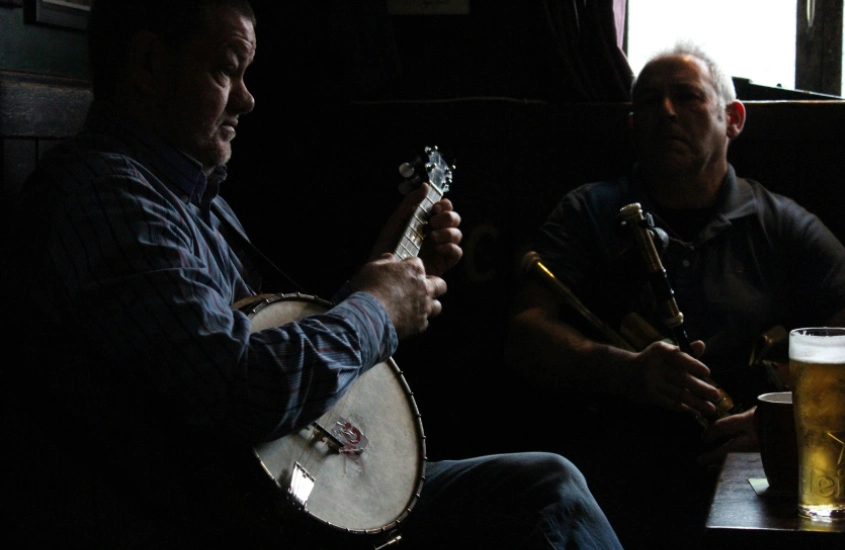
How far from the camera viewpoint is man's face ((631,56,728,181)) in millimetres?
2475

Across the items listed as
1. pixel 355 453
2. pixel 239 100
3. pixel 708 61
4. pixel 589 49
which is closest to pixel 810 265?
pixel 708 61

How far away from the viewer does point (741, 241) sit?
246 cm

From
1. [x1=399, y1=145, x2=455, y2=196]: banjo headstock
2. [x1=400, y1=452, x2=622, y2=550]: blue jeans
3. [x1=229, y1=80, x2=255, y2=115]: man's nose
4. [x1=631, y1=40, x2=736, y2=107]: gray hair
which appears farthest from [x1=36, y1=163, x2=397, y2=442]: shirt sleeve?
[x1=631, y1=40, x2=736, y2=107]: gray hair

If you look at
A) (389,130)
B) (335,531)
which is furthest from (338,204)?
(335,531)

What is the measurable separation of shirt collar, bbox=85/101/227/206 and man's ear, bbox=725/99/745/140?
1618mm

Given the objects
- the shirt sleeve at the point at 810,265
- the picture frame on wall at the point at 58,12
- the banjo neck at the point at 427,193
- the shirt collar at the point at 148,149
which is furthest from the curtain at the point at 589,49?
the shirt collar at the point at 148,149

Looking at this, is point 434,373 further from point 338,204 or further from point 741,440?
point 741,440

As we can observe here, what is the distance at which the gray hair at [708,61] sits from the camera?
2.56m

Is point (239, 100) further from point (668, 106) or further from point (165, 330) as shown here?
point (668, 106)

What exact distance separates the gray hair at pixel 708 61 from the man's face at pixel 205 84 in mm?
1392

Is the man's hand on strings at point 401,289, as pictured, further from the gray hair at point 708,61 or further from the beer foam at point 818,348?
the gray hair at point 708,61

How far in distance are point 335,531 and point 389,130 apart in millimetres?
1646

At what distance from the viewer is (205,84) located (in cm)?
152

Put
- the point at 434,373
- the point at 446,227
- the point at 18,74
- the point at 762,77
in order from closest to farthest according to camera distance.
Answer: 1. the point at 18,74
2. the point at 446,227
3. the point at 434,373
4. the point at 762,77
